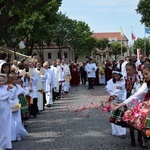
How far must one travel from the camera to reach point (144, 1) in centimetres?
3981

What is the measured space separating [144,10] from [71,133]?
31.8 m

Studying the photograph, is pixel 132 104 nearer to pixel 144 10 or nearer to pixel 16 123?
pixel 16 123

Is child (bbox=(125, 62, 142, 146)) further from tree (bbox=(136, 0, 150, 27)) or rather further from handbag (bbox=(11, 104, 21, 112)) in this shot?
tree (bbox=(136, 0, 150, 27))

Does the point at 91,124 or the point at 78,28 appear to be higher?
the point at 78,28

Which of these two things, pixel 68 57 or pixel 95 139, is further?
pixel 68 57

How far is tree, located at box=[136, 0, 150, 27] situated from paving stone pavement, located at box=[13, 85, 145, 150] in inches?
1050

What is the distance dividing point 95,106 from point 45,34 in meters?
32.6

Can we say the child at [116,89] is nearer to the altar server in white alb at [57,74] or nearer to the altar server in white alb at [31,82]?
the altar server in white alb at [31,82]

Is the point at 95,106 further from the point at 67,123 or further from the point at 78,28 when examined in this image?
the point at 78,28

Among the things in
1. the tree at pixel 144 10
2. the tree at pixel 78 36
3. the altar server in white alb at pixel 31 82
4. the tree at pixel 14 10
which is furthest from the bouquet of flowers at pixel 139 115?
the tree at pixel 78 36

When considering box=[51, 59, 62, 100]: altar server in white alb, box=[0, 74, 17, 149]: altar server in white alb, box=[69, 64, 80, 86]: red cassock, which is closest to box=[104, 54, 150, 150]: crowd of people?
box=[0, 74, 17, 149]: altar server in white alb

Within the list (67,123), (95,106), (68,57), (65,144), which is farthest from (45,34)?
(68,57)

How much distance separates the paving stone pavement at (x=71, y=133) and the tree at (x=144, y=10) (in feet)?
87.5

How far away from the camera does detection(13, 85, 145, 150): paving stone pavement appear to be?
26.7 ft
